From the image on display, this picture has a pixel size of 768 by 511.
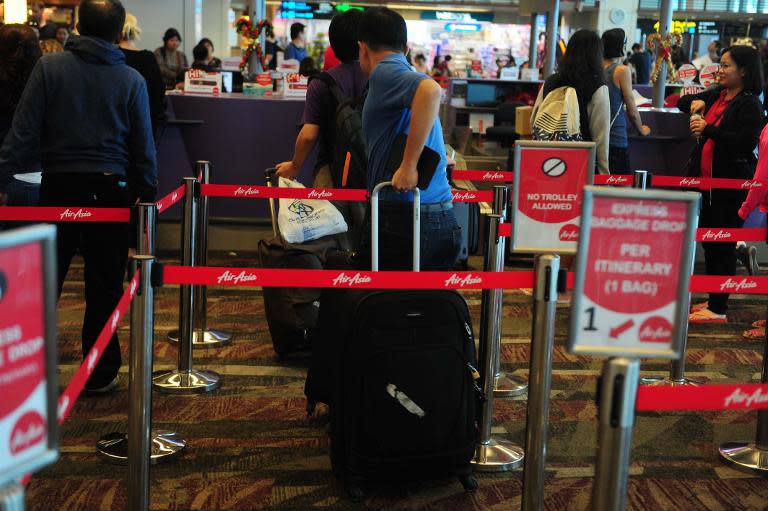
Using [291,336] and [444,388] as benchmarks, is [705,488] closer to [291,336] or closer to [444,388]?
[444,388]

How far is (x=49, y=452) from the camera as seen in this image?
5.41 feet

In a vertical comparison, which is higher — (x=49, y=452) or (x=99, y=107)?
(x=99, y=107)

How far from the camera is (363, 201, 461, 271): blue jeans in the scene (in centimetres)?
343

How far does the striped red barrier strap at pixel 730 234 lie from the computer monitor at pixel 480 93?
7.91m

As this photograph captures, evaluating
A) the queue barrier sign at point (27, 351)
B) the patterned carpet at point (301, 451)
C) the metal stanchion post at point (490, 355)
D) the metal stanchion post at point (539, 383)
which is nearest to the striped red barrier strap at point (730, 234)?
the patterned carpet at point (301, 451)

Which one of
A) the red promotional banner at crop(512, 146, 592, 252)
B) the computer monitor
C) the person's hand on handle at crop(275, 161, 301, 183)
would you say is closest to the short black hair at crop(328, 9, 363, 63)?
the person's hand on handle at crop(275, 161, 301, 183)

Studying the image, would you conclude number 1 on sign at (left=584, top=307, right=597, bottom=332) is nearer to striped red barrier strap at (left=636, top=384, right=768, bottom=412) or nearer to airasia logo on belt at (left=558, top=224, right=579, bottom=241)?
striped red barrier strap at (left=636, top=384, right=768, bottom=412)

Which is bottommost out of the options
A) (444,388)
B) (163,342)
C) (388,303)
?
(163,342)

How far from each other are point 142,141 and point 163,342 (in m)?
1.36

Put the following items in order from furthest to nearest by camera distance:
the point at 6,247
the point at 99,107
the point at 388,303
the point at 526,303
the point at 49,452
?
the point at 526,303, the point at 99,107, the point at 388,303, the point at 49,452, the point at 6,247

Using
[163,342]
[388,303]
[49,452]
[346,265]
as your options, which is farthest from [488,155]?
[49,452]

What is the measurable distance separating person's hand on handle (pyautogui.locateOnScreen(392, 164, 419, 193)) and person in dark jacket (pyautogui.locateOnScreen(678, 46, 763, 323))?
9.02 ft

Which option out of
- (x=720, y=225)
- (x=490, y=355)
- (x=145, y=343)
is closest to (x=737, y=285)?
(x=490, y=355)

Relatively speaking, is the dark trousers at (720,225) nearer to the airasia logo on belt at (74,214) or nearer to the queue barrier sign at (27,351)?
the airasia logo on belt at (74,214)
